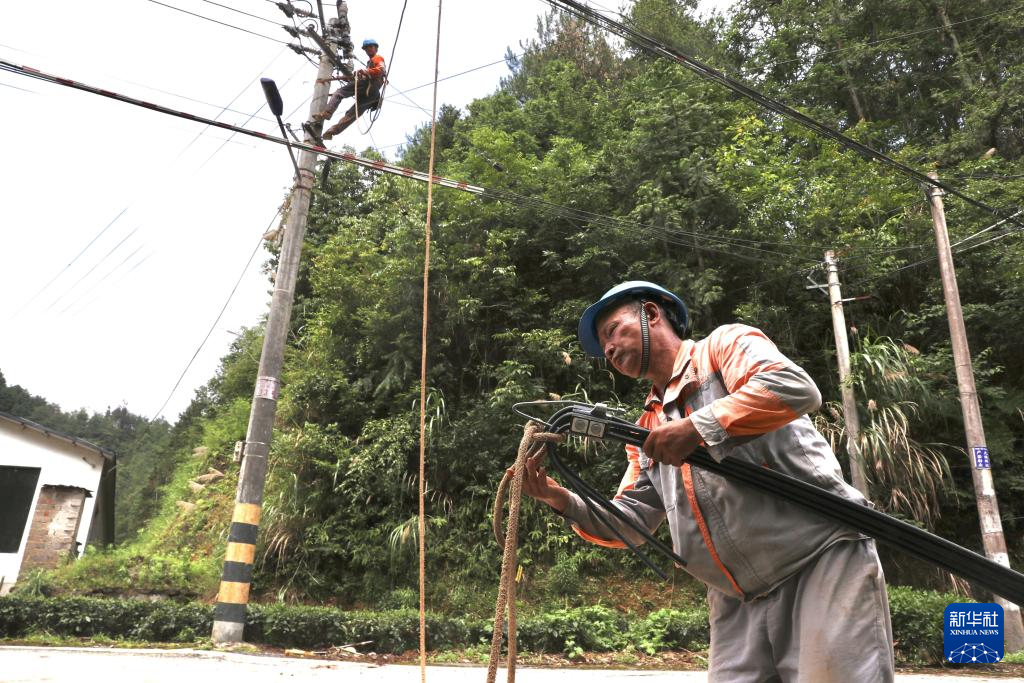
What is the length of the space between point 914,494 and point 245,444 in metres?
9.43

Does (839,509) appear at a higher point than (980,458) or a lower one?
lower

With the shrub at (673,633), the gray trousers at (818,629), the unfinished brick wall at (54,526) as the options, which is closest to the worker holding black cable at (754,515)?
the gray trousers at (818,629)

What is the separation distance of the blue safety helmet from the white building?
12.5 meters

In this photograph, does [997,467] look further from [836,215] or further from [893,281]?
[836,215]

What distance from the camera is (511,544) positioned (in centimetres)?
190

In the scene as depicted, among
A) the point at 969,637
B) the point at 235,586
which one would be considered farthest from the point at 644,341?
the point at 969,637

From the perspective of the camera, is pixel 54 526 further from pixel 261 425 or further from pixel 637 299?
pixel 637 299

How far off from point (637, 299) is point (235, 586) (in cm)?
709

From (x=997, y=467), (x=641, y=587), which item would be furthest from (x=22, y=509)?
(x=997, y=467)

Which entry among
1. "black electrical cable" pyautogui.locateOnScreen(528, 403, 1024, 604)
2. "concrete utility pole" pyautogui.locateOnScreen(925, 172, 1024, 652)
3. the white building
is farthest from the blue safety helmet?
the white building

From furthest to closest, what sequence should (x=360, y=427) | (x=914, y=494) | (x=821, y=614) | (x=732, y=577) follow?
1. (x=360, y=427)
2. (x=914, y=494)
3. (x=732, y=577)
4. (x=821, y=614)

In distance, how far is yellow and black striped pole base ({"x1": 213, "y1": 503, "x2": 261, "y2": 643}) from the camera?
25.1ft

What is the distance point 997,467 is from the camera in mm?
11227

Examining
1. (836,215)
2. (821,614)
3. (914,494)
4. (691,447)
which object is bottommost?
(821,614)
